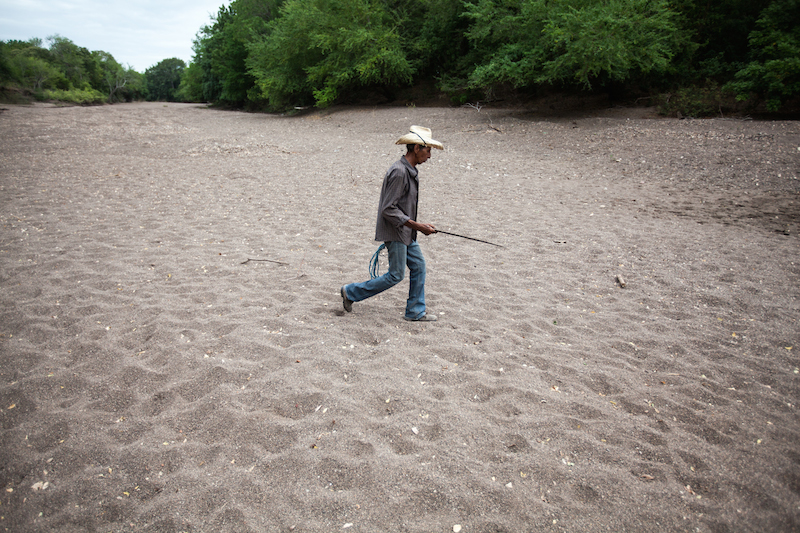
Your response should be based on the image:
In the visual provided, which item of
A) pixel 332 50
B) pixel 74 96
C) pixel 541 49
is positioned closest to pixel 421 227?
pixel 541 49

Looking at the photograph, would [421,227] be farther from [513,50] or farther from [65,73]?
[65,73]

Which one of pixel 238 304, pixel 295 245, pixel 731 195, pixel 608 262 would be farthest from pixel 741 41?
pixel 238 304

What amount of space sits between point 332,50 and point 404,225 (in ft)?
76.3

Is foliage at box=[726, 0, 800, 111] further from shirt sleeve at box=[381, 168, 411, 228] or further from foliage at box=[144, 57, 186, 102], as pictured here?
foliage at box=[144, 57, 186, 102]

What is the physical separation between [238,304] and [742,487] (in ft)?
13.8

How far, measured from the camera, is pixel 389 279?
157 inches

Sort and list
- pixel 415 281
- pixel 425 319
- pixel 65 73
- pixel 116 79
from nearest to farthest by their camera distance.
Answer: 1. pixel 415 281
2. pixel 425 319
3. pixel 65 73
4. pixel 116 79

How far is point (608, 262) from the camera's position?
5699 millimetres

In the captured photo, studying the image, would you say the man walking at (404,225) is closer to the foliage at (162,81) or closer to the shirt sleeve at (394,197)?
the shirt sleeve at (394,197)

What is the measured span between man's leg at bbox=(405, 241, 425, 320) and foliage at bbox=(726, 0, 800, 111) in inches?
614

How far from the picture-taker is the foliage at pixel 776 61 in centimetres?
1316

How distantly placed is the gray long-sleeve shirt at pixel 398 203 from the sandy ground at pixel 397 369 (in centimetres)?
92

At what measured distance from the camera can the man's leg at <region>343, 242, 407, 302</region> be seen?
3.91m

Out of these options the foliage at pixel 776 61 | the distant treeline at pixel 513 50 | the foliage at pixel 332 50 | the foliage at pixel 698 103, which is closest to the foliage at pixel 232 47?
the distant treeline at pixel 513 50
